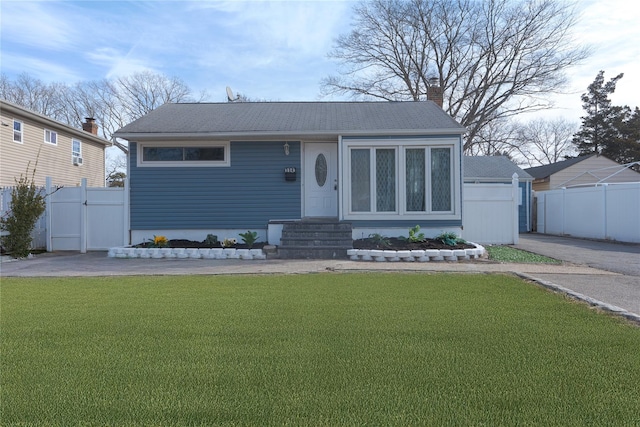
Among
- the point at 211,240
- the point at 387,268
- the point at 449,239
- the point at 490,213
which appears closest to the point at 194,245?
the point at 211,240

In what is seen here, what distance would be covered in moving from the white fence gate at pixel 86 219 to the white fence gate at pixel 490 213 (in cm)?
962

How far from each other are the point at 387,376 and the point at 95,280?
225 inches

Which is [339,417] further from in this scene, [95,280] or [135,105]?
[135,105]

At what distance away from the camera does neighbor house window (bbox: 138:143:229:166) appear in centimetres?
1081

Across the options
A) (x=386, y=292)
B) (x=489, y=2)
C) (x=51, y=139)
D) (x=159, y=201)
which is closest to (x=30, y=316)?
(x=386, y=292)

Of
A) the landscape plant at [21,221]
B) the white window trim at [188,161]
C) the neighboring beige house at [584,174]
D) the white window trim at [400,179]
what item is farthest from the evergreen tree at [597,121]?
the landscape plant at [21,221]

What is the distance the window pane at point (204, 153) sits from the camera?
35.7ft

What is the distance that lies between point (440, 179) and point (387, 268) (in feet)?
12.6

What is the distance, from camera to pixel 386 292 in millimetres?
5531

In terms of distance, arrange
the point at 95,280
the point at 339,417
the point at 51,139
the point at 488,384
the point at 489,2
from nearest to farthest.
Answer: the point at 339,417
the point at 488,384
the point at 95,280
the point at 51,139
the point at 489,2

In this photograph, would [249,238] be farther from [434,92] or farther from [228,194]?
[434,92]

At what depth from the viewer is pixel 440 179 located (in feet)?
34.3

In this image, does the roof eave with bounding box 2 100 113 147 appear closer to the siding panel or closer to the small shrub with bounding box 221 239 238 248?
the siding panel

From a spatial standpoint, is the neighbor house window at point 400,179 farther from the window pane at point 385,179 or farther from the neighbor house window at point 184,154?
the neighbor house window at point 184,154
